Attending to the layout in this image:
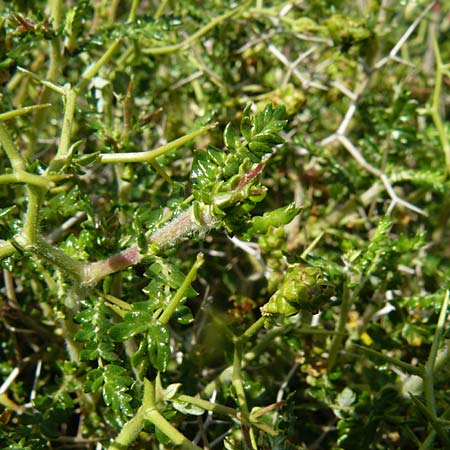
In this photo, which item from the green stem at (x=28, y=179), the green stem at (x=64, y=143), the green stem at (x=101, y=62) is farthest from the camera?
the green stem at (x=101, y=62)

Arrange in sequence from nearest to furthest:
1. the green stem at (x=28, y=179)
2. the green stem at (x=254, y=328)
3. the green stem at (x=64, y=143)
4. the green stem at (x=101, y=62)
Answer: the green stem at (x=28, y=179), the green stem at (x=64, y=143), the green stem at (x=254, y=328), the green stem at (x=101, y=62)

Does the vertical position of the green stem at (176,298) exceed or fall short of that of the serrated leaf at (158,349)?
it exceeds it

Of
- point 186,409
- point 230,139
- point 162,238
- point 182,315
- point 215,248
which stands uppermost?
point 230,139

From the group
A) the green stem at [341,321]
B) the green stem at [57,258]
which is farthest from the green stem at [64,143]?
the green stem at [341,321]

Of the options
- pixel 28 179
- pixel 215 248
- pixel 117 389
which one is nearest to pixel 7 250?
pixel 28 179

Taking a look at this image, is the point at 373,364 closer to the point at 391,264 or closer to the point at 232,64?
the point at 391,264

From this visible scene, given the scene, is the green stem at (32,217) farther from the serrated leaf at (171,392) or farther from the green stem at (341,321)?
the green stem at (341,321)

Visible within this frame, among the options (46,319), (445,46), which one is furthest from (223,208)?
(445,46)

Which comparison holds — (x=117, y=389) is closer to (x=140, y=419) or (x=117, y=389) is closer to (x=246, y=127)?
(x=140, y=419)

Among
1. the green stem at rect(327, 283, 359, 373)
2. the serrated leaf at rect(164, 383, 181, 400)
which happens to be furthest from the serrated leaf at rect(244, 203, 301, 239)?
the green stem at rect(327, 283, 359, 373)
